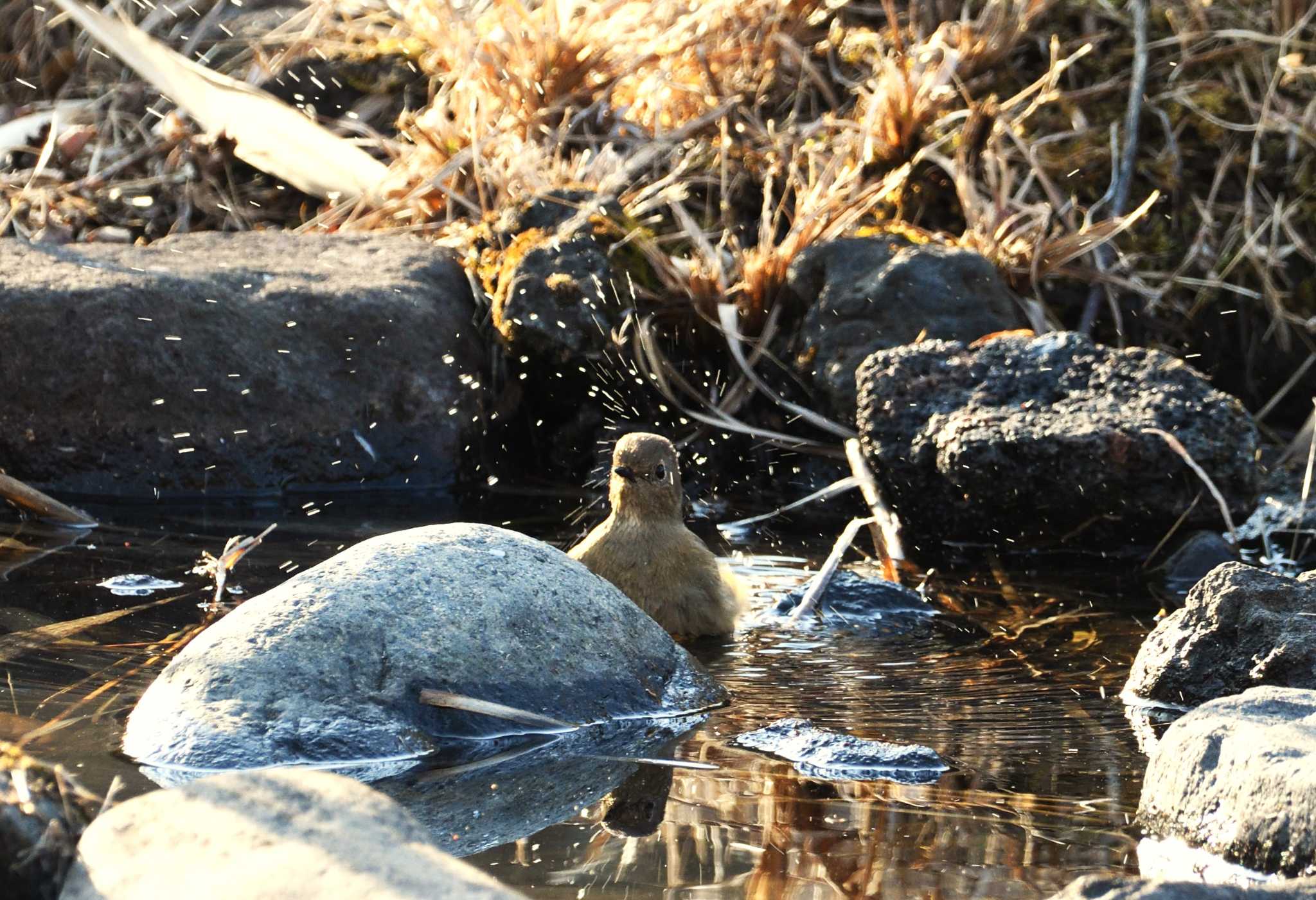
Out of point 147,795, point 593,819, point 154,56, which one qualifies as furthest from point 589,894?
point 154,56

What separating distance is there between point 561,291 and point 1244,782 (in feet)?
14.7

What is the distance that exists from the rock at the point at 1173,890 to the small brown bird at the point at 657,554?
254 centimetres

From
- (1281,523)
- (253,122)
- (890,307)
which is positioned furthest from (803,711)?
(253,122)

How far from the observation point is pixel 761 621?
5.48 meters

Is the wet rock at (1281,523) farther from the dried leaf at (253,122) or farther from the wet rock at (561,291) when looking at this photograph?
the dried leaf at (253,122)

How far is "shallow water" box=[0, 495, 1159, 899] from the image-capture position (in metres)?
3.26

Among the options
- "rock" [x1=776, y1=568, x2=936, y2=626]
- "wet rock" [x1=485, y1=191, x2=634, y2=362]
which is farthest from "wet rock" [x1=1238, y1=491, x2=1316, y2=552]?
"wet rock" [x1=485, y1=191, x2=634, y2=362]

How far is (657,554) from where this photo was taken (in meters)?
5.44

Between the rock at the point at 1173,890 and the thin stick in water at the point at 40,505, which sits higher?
the thin stick in water at the point at 40,505

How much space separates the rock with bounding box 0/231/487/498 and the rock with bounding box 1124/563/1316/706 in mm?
3698

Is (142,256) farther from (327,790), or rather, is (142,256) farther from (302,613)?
(327,790)

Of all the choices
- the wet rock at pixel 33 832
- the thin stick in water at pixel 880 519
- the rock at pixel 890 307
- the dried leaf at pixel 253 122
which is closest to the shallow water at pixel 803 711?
the thin stick in water at pixel 880 519

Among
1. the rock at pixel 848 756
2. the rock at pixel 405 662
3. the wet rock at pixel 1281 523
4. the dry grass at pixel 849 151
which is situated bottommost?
the rock at pixel 848 756

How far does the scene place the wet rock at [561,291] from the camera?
7.27m
